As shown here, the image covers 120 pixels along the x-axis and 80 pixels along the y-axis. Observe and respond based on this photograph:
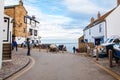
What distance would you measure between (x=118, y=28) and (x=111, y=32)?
105 inches

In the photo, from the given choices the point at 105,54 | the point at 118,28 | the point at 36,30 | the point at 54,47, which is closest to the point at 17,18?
the point at 36,30

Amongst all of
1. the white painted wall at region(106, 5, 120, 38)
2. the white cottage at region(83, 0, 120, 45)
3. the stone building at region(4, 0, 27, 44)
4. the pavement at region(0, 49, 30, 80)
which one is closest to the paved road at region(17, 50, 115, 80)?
the pavement at region(0, 49, 30, 80)

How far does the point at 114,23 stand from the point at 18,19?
93.1 feet

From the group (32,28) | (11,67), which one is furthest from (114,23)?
(32,28)

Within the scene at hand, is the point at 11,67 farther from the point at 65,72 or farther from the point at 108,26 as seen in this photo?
the point at 108,26

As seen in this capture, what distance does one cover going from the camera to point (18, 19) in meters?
57.8

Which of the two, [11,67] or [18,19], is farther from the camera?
[18,19]

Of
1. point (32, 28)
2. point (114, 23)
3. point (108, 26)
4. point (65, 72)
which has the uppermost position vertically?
point (32, 28)

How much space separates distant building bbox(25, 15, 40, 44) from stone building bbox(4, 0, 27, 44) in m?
3.25

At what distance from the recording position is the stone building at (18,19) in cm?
5653

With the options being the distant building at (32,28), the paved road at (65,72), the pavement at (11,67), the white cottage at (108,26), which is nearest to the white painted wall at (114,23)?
the white cottage at (108,26)

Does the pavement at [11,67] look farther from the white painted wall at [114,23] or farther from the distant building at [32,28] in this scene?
the distant building at [32,28]

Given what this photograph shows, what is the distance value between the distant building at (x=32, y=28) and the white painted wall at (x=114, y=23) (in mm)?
30335

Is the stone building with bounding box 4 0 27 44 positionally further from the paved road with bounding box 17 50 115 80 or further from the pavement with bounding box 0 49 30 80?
the paved road with bounding box 17 50 115 80
